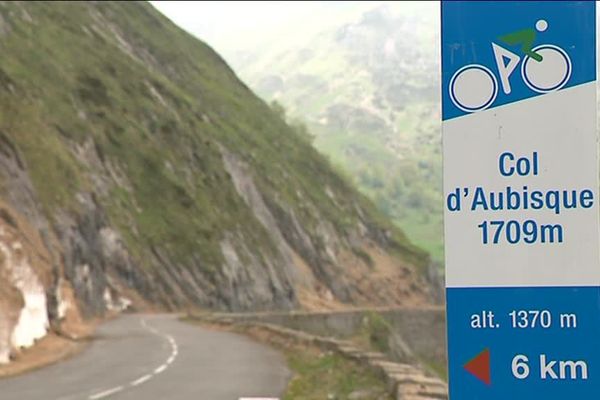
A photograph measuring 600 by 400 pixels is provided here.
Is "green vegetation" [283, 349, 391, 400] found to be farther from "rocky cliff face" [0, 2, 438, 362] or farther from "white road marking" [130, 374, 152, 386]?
"rocky cliff face" [0, 2, 438, 362]

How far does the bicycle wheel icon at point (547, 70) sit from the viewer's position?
168 inches

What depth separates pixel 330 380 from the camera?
1594cm

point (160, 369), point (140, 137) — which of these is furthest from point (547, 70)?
point (140, 137)

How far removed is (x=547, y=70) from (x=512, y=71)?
16 cm

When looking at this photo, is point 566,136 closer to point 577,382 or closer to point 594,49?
point 594,49

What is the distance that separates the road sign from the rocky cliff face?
21.6 meters

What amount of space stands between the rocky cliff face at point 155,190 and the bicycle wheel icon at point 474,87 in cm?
2165

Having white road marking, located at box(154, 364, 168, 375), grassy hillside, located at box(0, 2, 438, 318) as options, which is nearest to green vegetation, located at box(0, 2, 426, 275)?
grassy hillside, located at box(0, 2, 438, 318)

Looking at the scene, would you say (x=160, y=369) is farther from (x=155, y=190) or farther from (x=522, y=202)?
(x=155, y=190)

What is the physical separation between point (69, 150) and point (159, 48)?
34.7m

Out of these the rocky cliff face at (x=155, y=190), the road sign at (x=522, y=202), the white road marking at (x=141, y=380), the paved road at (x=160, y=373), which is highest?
the rocky cliff face at (x=155, y=190)

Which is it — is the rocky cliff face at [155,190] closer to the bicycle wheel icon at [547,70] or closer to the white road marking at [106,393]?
the white road marking at [106,393]

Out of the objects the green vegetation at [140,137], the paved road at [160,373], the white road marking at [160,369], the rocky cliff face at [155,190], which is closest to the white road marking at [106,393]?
the paved road at [160,373]

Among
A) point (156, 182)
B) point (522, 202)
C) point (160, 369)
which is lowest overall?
point (160, 369)
